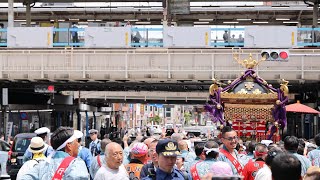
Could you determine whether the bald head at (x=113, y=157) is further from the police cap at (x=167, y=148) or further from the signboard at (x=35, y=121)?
the signboard at (x=35, y=121)

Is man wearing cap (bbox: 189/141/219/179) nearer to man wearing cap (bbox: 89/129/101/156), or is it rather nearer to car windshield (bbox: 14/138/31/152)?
man wearing cap (bbox: 89/129/101/156)

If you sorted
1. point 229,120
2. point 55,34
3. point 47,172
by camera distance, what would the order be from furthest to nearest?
point 55,34 < point 229,120 < point 47,172

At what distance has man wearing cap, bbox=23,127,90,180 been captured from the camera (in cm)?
674

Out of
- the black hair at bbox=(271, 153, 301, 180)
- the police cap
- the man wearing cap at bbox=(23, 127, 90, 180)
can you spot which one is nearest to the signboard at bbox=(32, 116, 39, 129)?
the man wearing cap at bbox=(23, 127, 90, 180)

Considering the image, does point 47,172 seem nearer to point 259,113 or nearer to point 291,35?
point 259,113

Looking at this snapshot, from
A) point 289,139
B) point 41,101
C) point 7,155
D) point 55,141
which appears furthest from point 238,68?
point 55,141

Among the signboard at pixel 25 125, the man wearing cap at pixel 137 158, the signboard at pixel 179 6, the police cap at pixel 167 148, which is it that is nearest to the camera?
the police cap at pixel 167 148

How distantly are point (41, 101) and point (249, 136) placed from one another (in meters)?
24.7

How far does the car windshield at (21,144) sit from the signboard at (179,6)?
18553 mm

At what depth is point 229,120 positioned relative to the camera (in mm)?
18500

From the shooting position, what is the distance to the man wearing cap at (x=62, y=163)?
674cm

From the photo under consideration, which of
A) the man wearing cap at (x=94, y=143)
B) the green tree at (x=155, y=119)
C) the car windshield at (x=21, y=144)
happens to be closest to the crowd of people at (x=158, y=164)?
the man wearing cap at (x=94, y=143)

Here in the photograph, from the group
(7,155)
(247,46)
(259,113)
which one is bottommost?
(7,155)

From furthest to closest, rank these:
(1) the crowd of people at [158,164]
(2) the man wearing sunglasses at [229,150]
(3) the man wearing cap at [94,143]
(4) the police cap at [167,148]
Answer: (3) the man wearing cap at [94,143], (2) the man wearing sunglasses at [229,150], (4) the police cap at [167,148], (1) the crowd of people at [158,164]
